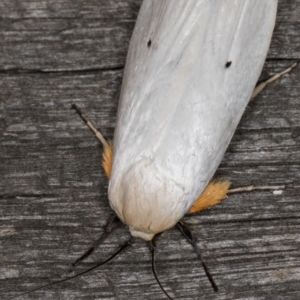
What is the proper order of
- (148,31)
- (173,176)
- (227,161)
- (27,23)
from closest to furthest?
(173,176), (148,31), (227,161), (27,23)

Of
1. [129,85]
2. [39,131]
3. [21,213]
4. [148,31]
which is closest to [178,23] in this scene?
[148,31]

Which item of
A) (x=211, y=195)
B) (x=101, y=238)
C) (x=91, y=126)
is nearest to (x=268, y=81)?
(x=211, y=195)

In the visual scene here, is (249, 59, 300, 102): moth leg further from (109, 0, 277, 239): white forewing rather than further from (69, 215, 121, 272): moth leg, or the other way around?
(69, 215, 121, 272): moth leg

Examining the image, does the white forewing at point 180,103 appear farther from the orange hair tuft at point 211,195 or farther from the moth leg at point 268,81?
the moth leg at point 268,81

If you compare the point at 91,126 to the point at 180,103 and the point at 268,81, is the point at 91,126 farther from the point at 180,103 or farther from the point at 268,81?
the point at 268,81

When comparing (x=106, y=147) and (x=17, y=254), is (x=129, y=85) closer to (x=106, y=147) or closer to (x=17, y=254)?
(x=106, y=147)

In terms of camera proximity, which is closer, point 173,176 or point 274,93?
point 173,176

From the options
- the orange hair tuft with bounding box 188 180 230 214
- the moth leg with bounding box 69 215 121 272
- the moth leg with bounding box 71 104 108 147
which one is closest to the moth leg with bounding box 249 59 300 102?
the orange hair tuft with bounding box 188 180 230 214
